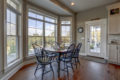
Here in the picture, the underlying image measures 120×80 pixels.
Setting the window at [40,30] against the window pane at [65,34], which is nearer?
the window at [40,30]

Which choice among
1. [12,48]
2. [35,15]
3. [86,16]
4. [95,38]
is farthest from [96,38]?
[12,48]

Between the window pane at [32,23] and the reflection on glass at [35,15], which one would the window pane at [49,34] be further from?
the window pane at [32,23]

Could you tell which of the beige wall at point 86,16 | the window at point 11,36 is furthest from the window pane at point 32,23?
the beige wall at point 86,16

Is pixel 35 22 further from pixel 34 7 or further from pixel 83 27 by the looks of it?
pixel 83 27

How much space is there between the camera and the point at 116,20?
3711 millimetres

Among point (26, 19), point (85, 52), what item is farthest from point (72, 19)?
point (26, 19)

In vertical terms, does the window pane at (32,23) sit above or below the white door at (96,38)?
above

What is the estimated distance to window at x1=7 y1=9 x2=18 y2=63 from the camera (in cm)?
257

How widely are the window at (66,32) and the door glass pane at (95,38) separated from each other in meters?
1.44

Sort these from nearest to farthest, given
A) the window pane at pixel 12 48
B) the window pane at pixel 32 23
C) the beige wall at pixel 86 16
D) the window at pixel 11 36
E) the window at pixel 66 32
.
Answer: the window at pixel 11 36 → the window pane at pixel 12 48 → the window pane at pixel 32 23 → the beige wall at pixel 86 16 → the window at pixel 66 32

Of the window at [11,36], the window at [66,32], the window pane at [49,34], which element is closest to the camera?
the window at [11,36]

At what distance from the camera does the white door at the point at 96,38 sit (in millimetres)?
4555

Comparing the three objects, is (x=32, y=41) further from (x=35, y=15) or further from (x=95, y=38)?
(x=95, y=38)

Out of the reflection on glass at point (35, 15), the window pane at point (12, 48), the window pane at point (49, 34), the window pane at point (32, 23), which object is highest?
the reflection on glass at point (35, 15)
